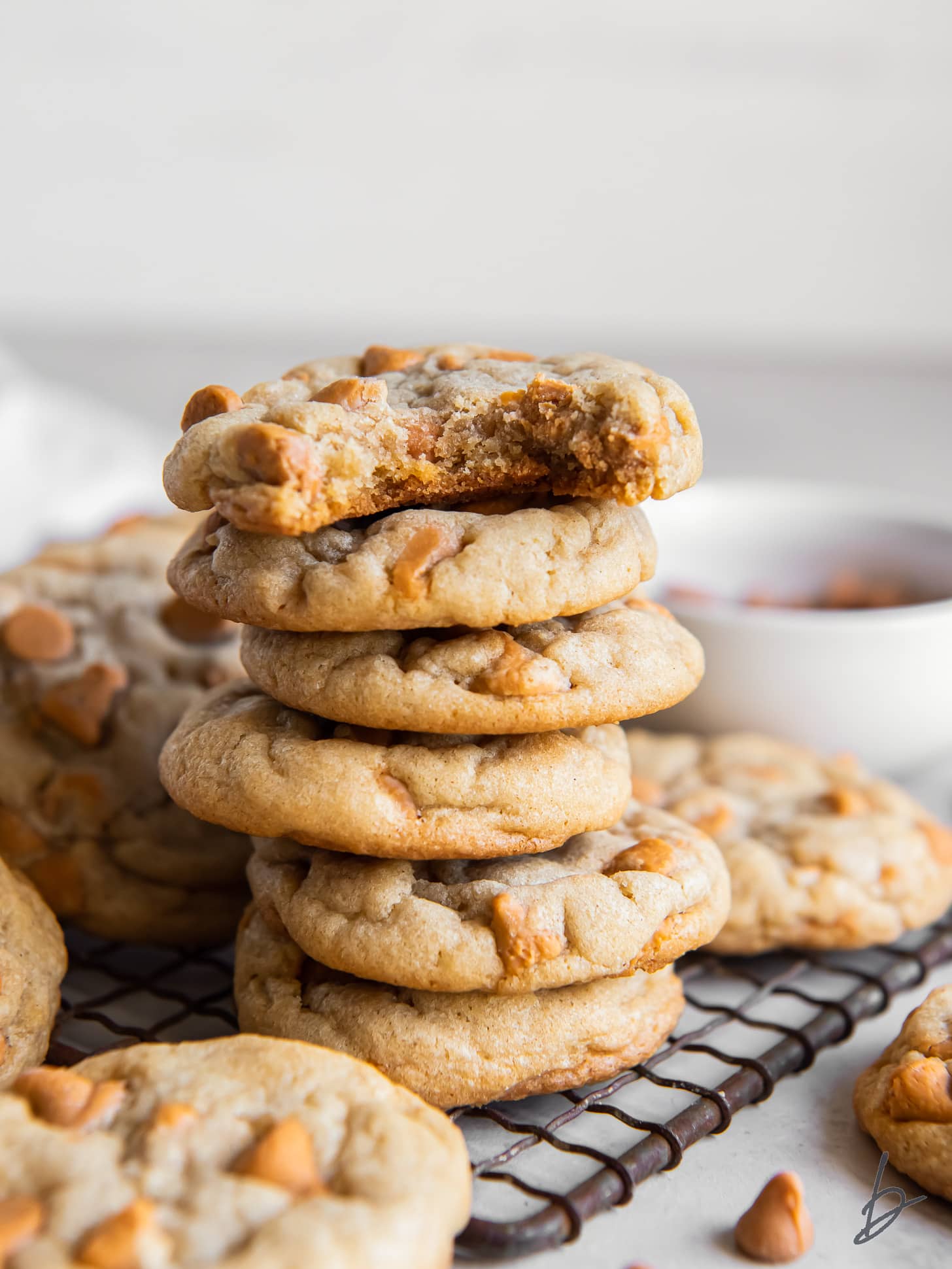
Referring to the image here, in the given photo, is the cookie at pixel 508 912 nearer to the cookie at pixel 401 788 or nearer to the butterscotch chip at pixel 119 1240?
the cookie at pixel 401 788

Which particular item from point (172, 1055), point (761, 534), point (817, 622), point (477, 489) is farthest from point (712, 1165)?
point (761, 534)

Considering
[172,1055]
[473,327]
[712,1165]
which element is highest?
[473,327]

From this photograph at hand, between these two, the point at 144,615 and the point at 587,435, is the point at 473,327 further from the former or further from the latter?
the point at 587,435

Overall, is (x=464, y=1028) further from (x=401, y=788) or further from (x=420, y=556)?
(x=420, y=556)

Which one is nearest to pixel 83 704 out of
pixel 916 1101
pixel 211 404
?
pixel 211 404

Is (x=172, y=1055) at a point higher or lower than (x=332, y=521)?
lower

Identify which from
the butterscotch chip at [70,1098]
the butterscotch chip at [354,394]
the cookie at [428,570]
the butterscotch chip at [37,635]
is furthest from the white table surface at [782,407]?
the butterscotch chip at [37,635]

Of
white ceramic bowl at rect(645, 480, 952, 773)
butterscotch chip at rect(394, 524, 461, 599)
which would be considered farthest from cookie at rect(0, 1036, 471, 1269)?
white ceramic bowl at rect(645, 480, 952, 773)
